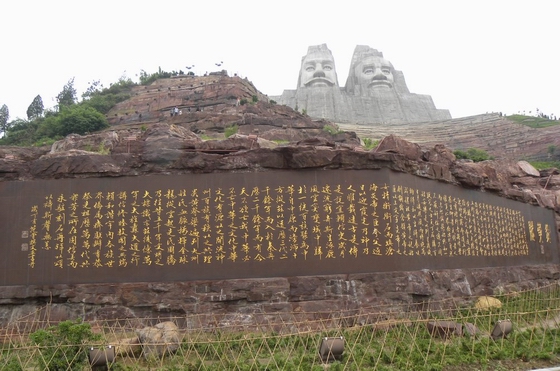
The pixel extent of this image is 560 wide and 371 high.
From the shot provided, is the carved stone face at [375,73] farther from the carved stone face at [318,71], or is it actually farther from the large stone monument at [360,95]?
the carved stone face at [318,71]

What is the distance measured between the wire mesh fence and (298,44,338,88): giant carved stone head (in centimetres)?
3605

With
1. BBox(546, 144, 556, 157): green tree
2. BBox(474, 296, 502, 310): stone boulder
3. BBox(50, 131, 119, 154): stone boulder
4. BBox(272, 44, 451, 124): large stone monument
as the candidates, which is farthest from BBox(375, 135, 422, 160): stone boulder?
BBox(272, 44, 451, 124): large stone monument

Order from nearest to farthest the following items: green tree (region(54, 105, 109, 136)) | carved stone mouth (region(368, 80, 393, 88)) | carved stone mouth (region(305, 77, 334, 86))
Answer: green tree (region(54, 105, 109, 136)) < carved stone mouth (region(305, 77, 334, 86)) < carved stone mouth (region(368, 80, 393, 88))

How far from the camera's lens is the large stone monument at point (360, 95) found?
39.3 m

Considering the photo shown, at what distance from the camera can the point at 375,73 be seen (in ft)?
141

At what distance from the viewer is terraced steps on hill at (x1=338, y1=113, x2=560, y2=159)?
26.9 m

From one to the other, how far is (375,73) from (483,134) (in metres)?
15.4

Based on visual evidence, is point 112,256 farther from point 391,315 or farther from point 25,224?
point 391,315

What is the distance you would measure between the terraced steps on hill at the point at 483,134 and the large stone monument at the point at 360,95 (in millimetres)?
5861

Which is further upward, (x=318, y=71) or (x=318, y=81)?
(x=318, y=71)

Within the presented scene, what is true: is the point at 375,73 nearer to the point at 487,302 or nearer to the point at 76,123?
the point at 76,123

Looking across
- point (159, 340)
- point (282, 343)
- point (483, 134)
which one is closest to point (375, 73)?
point (483, 134)

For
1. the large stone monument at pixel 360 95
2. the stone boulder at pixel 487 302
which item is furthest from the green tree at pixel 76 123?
the large stone monument at pixel 360 95

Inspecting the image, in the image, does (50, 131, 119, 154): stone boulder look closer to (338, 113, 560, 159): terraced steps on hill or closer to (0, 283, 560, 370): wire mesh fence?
(0, 283, 560, 370): wire mesh fence
